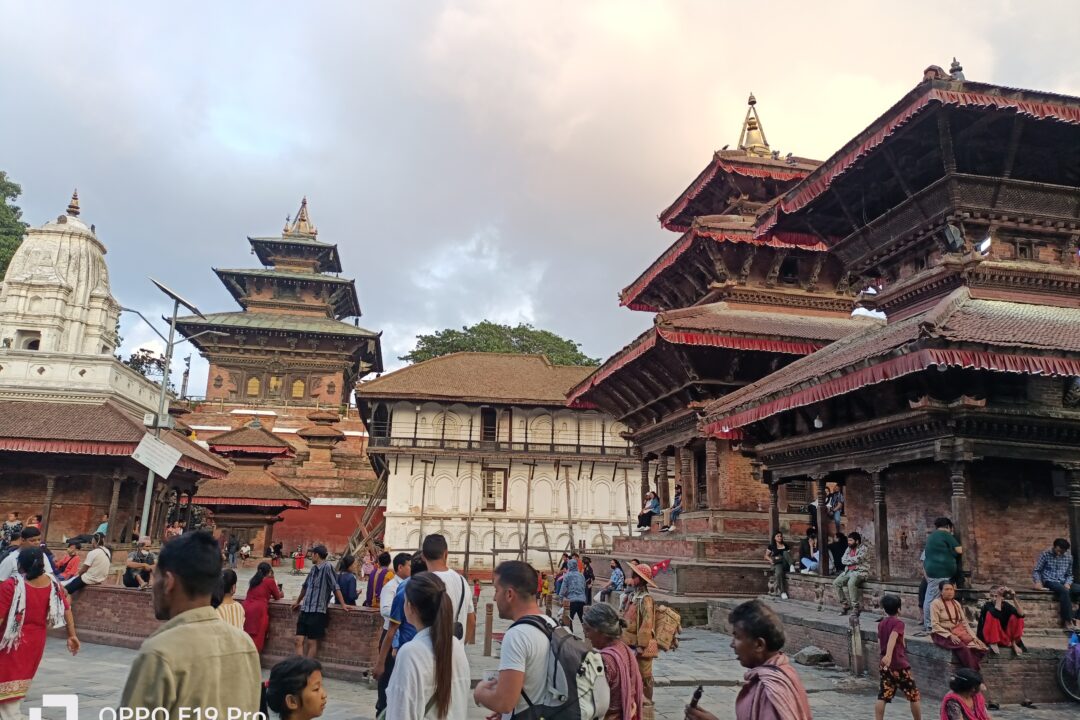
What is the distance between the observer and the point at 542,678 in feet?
11.7

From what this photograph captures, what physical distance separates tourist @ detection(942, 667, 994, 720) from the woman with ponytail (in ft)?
11.5

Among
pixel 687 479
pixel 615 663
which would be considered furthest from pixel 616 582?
pixel 615 663

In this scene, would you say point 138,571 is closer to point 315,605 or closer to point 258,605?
point 258,605

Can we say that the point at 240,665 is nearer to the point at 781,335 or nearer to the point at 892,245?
the point at 892,245

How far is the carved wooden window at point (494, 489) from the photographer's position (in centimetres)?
3569

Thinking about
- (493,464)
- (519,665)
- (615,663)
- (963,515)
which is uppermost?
(493,464)

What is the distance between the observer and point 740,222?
780 inches

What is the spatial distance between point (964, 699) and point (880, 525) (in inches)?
250

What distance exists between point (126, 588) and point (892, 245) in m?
13.7

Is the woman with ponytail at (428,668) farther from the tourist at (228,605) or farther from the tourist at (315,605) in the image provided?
the tourist at (315,605)

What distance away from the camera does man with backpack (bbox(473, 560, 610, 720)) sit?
137 inches

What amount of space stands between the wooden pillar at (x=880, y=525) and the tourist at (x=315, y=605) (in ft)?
24.8

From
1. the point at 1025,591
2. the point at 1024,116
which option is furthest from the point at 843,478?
the point at 1024,116

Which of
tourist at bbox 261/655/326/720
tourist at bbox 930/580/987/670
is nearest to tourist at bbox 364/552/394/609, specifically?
tourist at bbox 930/580/987/670
